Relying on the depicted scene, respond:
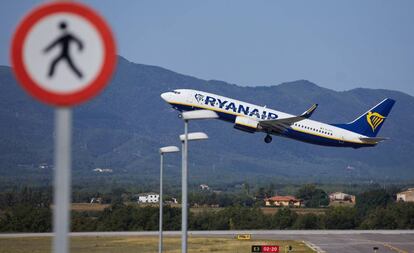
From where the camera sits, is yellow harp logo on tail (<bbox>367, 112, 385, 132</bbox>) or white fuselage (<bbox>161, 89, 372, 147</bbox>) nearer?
white fuselage (<bbox>161, 89, 372, 147</bbox>)

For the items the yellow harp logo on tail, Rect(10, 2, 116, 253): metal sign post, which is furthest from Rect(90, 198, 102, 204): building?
Rect(10, 2, 116, 253): metal sign post

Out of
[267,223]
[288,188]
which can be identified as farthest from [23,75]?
[288,188]

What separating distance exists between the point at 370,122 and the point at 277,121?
51.5 ft

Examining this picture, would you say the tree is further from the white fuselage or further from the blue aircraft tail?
the white fuselage

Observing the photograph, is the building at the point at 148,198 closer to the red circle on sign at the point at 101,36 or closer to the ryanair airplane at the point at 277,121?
the ryanair airplane at the point at 277,121

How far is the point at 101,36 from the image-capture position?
8.04 meters

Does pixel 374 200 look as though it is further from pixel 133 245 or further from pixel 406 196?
pixel 133 245

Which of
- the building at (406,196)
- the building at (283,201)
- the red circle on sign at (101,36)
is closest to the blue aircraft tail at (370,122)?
the building at (406,196)

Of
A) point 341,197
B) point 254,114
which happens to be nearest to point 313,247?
point 254,114

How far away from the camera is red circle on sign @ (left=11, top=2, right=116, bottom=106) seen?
795cm

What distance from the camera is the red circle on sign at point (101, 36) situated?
7.95m

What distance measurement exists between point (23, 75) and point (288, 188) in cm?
18189

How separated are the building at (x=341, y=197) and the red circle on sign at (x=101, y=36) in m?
156

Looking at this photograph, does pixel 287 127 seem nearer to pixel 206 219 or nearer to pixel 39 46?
pixel 206 219
